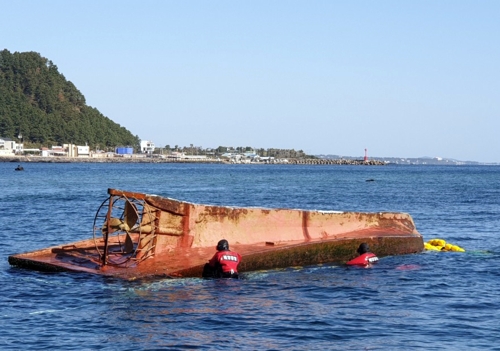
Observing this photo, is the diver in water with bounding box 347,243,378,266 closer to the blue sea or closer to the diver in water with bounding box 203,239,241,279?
the blue sea

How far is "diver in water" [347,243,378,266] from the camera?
21172mm

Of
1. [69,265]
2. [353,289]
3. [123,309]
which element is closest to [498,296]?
[353,289]

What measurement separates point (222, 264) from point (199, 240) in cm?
196

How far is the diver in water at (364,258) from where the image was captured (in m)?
21.2

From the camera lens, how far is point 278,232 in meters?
21.9

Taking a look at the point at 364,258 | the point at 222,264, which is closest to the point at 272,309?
the point at 222,264

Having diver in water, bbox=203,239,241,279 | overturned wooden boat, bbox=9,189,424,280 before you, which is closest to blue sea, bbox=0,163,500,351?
diver in water, bbox=203,239,241,279

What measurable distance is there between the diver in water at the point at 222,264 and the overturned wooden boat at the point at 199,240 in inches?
9.8

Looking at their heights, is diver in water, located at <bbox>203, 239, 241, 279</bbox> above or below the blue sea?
above

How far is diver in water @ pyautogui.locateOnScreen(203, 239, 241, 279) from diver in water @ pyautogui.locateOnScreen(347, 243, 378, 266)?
4.20m

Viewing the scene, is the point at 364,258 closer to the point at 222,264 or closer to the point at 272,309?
the point at 222,264

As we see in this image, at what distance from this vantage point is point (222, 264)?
18.4 m

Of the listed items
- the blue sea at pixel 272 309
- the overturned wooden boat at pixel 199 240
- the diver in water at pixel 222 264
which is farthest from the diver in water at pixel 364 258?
the diver in water at pixel 222 264

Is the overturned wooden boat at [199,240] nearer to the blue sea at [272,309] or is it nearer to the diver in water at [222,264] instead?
the diver in water at [222,264]
